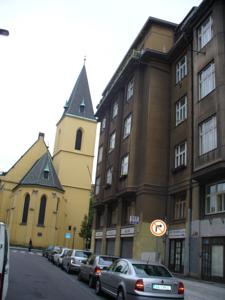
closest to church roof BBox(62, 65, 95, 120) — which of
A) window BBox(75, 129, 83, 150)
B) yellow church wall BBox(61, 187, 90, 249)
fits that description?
Result: window BBox(75, 129, 83, 150)

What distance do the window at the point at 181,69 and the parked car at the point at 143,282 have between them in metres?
18.2

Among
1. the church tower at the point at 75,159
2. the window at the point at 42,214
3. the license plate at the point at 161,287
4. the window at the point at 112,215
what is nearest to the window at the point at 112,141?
the window at the point at 112,215

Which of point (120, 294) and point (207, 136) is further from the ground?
point (207, 136)

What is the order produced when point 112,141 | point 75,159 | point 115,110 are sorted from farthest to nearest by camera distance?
1. point 75,159
2. point 115,110
3. point 112,141

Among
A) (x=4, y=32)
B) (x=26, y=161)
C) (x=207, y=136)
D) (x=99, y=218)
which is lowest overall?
(x=99, y=218)

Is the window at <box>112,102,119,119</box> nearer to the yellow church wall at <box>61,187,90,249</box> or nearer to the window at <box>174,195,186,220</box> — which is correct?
the window at <box>174,195,186,220</box>

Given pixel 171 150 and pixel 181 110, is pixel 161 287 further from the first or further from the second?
pixel 181 110

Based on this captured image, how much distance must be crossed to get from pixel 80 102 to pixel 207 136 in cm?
5626

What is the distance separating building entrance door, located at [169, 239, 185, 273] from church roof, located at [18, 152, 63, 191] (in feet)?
130

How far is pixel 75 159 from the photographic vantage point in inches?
2872

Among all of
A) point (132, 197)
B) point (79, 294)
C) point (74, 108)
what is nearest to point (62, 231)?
point (74, 108)

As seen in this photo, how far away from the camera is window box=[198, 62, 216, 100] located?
23172 millimetres

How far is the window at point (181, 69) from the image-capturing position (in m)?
28.7

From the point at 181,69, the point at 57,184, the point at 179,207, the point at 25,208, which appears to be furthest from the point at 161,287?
the point at 57,184
